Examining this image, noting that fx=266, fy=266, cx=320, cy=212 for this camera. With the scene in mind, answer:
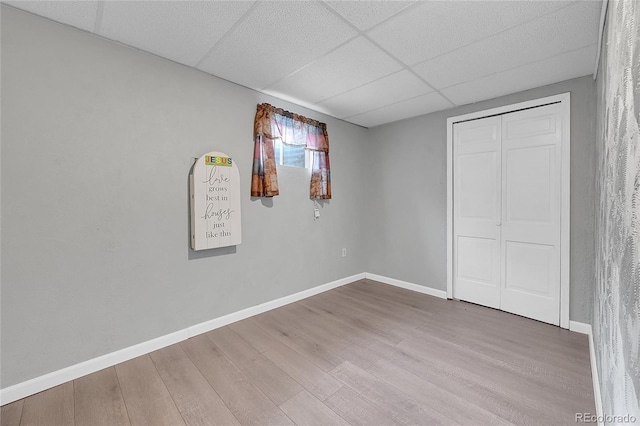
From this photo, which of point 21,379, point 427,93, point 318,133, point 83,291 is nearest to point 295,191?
point 318,133

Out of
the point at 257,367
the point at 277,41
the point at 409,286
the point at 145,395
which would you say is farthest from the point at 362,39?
the point at 409,286

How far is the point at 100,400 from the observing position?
168 cm

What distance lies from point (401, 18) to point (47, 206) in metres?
2.66

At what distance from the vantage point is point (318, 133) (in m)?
3.52

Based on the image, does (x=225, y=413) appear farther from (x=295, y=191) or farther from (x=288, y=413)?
(x=295, y=191)

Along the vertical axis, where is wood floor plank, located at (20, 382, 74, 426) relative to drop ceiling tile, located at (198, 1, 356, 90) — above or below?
below

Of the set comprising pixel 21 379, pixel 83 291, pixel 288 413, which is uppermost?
pixel 83 291

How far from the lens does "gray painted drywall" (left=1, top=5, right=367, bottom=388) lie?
5.56ft

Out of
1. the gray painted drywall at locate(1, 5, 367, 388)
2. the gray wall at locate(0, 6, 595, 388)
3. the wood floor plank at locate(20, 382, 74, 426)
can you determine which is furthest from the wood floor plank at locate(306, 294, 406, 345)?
the wood floor plank at locate(20, 382, 74, 426)

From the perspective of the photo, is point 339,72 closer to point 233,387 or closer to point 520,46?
point 520,46

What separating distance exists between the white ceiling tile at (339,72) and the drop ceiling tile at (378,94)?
0.12m

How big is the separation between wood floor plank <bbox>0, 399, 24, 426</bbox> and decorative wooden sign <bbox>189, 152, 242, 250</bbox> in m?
1.35

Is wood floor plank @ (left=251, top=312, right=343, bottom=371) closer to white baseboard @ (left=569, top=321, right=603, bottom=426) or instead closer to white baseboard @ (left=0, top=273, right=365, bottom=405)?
white baseboard @ (left=0, top=273, right=365, bottom=405)

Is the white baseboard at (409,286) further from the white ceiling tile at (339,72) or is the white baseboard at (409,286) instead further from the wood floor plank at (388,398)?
the white ceiling tile at (339,72)
